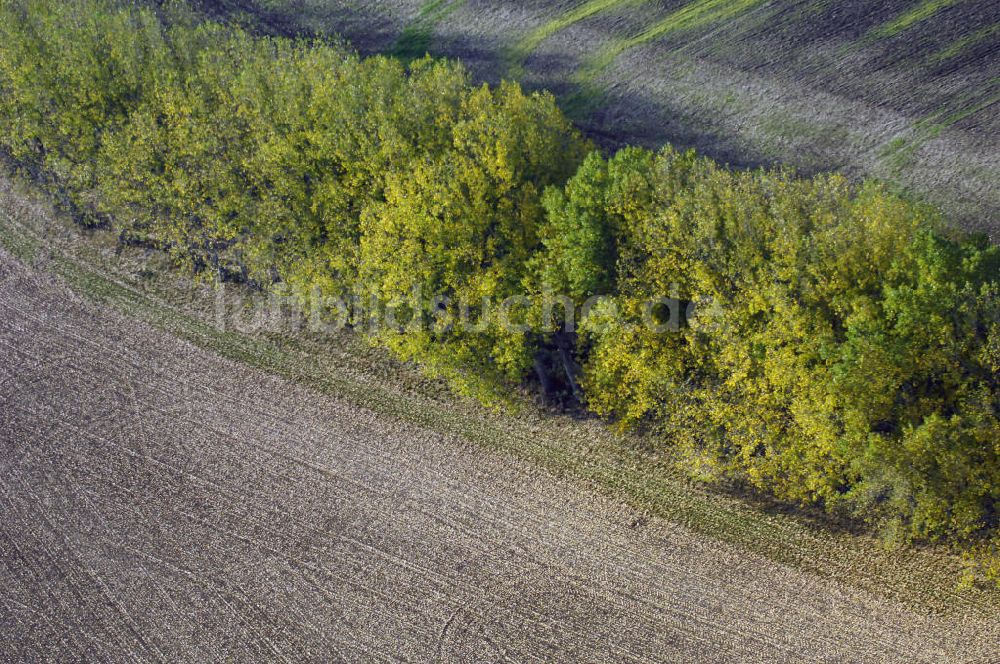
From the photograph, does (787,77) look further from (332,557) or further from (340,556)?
(332,557)

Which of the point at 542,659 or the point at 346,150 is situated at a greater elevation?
the point at 346,150

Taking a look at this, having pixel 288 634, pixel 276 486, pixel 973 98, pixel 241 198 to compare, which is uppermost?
pixel 973 98

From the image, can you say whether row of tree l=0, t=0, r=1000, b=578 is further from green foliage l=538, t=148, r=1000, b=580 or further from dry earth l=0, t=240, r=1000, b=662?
dry earth l=0, t=240, r=1000, b=662

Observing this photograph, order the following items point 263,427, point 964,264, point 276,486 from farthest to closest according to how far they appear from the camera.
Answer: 1. point 263,427
2. point 276,486
3. point 964,264

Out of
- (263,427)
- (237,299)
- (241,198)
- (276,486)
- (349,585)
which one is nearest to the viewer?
(349,585)

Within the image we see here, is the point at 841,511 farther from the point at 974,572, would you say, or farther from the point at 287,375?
the point at 287,375

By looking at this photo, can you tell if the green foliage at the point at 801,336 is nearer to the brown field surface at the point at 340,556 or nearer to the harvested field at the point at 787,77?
the brown field surface at the point at 340,556

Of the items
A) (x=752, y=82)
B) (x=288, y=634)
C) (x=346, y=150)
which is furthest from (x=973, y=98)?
(x=288, y=634)

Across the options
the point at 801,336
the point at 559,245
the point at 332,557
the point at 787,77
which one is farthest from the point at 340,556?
the point at 787,77
